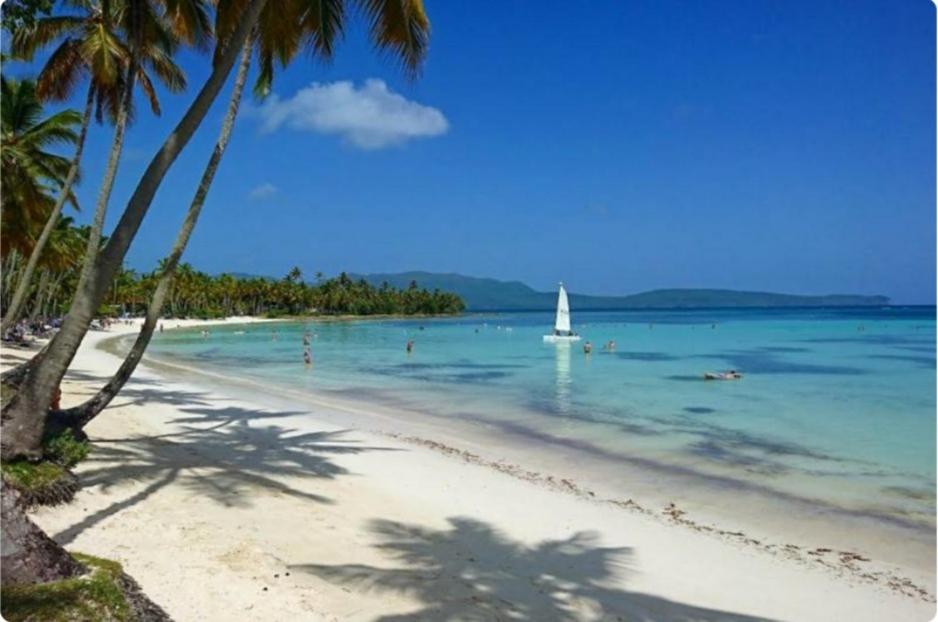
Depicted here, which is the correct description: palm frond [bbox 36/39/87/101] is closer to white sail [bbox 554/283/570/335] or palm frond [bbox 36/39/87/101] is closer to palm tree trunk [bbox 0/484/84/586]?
palm tree trunk [bbox 0/484/84/586]

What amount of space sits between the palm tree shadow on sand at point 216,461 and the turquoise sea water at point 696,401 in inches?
206

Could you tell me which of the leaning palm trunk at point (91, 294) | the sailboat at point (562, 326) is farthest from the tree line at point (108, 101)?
the sailboat at point (562, 326)

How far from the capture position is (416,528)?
714cm

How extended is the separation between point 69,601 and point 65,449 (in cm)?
426

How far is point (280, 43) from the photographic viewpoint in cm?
912

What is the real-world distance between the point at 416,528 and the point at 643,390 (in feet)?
60.5

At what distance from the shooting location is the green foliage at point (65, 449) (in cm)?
689

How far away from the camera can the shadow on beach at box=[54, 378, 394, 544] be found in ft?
24.1

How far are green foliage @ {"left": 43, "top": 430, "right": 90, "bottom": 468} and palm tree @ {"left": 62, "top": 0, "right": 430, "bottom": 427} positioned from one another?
30cm

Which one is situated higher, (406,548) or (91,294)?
(91,294)

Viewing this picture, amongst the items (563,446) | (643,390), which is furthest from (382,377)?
(563,446)

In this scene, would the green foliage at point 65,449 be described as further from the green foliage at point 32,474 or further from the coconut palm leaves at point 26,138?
the coconut palm leaves at point 26,138

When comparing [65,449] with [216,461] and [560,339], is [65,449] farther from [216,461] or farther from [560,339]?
[560,339]

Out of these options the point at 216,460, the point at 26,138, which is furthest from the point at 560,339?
the point at 216,460
